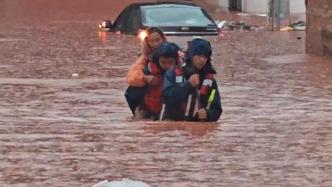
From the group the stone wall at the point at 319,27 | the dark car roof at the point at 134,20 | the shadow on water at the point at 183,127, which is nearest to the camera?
the shadow on water at the point at 183,127

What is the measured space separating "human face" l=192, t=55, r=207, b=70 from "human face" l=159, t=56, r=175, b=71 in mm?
243

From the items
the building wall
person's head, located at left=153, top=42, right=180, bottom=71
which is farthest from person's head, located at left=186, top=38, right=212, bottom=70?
the building wall

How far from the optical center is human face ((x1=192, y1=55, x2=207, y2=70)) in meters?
10.7

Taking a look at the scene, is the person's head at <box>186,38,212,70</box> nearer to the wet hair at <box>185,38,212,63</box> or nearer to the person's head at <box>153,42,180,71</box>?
the wet hair at <box>185,38,212,63</box>

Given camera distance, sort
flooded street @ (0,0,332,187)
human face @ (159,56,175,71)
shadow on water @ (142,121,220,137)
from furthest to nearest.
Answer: human face @ (159,56,175,71)
shadow on water @ (142,121,220,137)
flooded street @ (0,0,332,187)

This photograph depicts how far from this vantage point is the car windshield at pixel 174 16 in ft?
81.6

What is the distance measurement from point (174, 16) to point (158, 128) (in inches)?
569

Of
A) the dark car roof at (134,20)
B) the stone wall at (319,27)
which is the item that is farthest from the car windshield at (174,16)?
the stone wall at (319,27)

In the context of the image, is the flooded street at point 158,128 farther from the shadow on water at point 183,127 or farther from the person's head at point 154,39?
the person's head at point 154,39

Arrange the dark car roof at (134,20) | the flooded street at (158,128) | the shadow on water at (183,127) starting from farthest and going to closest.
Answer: the dark car roof at (134,20), the shadow on water at (183,127), the flooded street at (158,128)

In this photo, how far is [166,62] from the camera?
1090cm

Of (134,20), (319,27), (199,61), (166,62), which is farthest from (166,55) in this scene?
(134,20)

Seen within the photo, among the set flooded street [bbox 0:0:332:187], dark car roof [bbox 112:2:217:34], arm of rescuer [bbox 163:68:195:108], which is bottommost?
dark car roof [bbox 112:2:217:34]

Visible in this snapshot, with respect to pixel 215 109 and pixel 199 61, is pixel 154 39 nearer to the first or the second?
pixel 199 61
